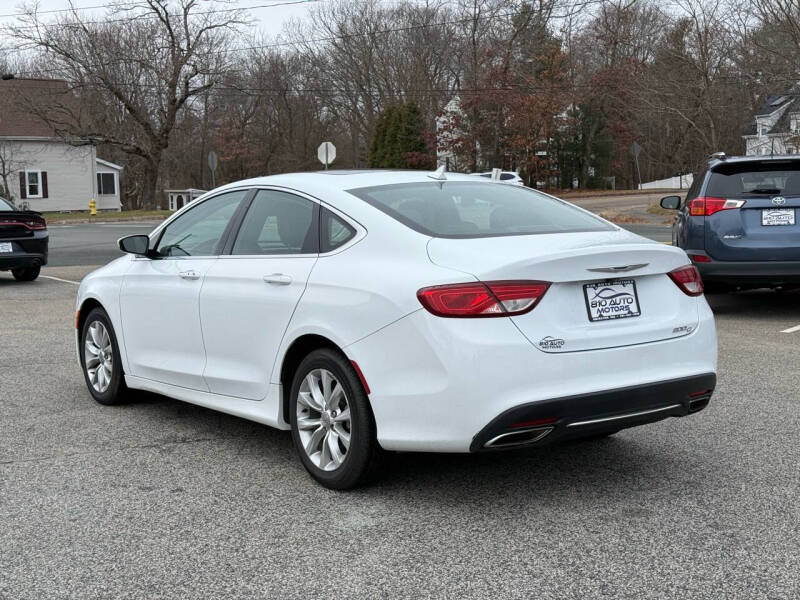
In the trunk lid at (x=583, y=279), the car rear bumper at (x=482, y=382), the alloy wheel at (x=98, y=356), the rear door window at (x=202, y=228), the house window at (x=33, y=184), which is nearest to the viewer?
the car rear bumper at (x=482, y=382)

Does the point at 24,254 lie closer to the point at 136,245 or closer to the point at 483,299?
the point at 136,245

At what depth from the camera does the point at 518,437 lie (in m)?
4.23

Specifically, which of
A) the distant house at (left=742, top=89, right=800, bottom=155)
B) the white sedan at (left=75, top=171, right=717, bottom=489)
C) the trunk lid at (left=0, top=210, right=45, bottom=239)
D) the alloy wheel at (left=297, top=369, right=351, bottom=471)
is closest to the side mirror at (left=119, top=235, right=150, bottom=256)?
the white sedan at (left=75, top=171, right=717, bottom=489)

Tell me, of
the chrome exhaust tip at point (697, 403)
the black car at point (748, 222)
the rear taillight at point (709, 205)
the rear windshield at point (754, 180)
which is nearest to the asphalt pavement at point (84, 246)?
the rear taillight at point (709, 205)

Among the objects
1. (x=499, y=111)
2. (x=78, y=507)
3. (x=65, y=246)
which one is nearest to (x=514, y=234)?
(x=78, y=507)

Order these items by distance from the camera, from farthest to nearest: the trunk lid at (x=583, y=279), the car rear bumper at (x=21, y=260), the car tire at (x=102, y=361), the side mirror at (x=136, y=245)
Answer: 1. the car rear bumper at (x=21, y=260)
2. the car tire at (x=102, y=361)
3. the side mirror at (x=136, y=245)
4. the trunk lid at (x=583, y=279)

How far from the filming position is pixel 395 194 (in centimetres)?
508

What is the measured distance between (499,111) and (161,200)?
29053mm

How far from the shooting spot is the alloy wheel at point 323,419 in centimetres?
468

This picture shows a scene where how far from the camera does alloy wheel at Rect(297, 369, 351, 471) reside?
4.68m

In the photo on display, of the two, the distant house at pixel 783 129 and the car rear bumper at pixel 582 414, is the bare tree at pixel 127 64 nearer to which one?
the distant house at pixel 783 129

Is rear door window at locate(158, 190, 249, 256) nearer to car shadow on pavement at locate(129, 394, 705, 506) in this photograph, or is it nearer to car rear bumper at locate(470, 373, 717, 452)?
car shadow on pavement at locate(129, 394, 705, 506)

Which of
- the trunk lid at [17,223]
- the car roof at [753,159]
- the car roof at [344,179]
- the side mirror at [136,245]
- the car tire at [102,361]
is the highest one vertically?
the car roof at [753,159]

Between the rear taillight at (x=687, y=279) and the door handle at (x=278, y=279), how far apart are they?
5.96 feet
